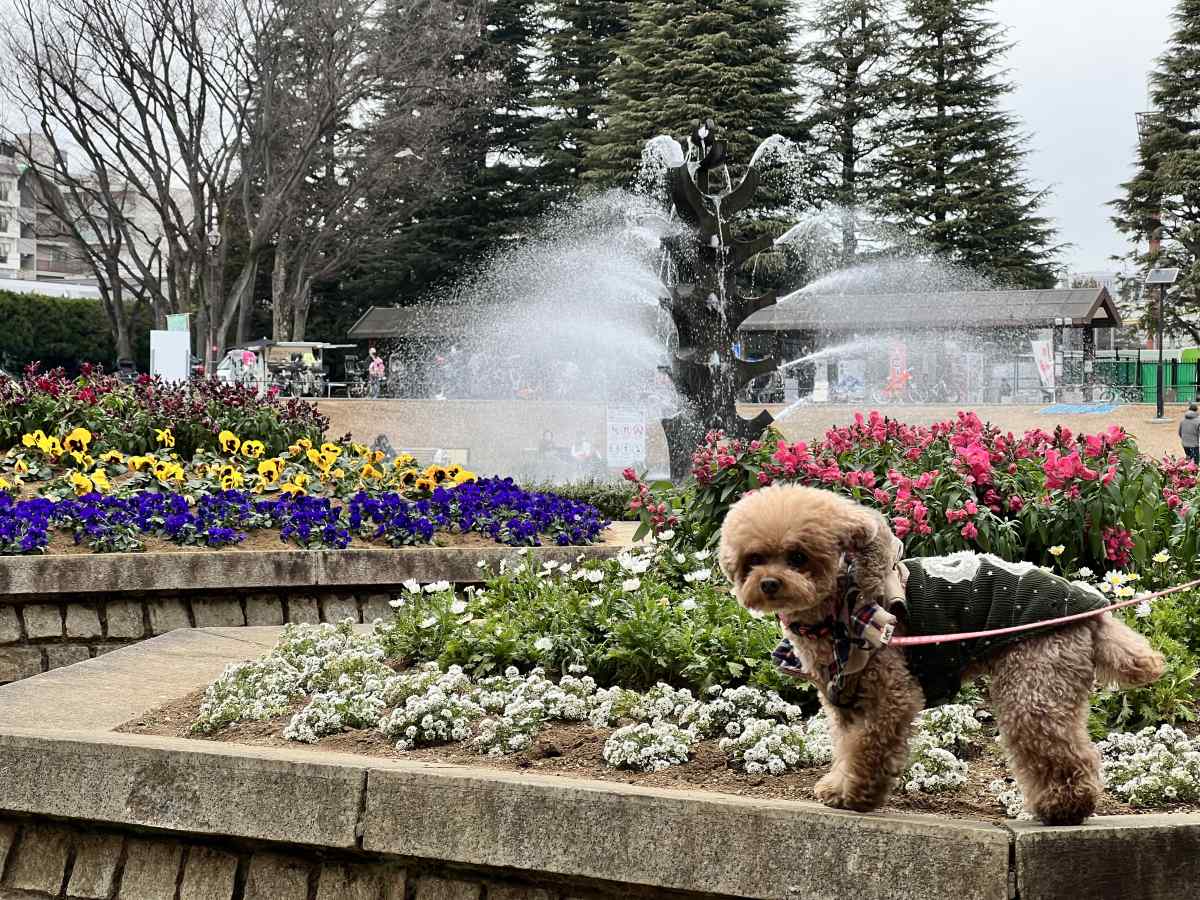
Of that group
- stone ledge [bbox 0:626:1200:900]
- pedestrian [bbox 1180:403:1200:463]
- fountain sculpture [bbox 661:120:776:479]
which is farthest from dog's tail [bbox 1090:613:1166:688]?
pedestrian [bbox 1180:403:1200:463]

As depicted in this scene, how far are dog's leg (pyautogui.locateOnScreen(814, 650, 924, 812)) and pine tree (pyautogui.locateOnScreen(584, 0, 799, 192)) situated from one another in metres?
40.4

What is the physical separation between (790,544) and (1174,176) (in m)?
43.4

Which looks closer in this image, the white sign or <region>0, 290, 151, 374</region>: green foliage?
the white sign

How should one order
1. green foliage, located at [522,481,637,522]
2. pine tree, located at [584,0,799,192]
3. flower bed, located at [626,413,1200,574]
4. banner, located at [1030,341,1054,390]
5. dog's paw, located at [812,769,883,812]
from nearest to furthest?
dog's paw, located at [812,769,883,812]
flower bed, located at [626,413,1200,574]
green foliage, located at [522,481,637,522]
banner, located at [1030,341,1054,390]
pine tree, located at [584,0,799,192]

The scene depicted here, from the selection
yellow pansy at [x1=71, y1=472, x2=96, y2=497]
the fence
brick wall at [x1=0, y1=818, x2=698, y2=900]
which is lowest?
brick wall at [x1=0, y1=818, x2=698, y2=900]

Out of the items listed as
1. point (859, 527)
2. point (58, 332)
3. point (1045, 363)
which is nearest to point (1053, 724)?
point (859, 527)

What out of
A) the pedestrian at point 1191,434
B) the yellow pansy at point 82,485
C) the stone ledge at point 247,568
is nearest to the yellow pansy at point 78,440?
the yellow pansy at point 82,485

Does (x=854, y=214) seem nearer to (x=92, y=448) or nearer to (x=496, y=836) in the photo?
(x=92, y=448)


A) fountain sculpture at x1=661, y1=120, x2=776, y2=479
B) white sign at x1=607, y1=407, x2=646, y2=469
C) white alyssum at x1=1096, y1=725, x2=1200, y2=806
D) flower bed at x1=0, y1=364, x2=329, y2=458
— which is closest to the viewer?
white alyssum at x1=1096, y1=725, x2=1200, y2=806

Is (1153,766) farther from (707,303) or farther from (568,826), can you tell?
(707,303)

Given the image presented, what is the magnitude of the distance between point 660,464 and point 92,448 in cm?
1654

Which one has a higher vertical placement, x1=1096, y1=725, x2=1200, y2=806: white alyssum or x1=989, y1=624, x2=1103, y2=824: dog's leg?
x1=989, y1=624, x2=1103, y2=824: dog's leg

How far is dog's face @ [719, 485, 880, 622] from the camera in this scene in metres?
3.20

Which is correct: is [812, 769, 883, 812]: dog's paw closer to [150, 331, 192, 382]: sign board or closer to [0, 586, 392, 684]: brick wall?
[0, 586, 392, 684]: brick wall
